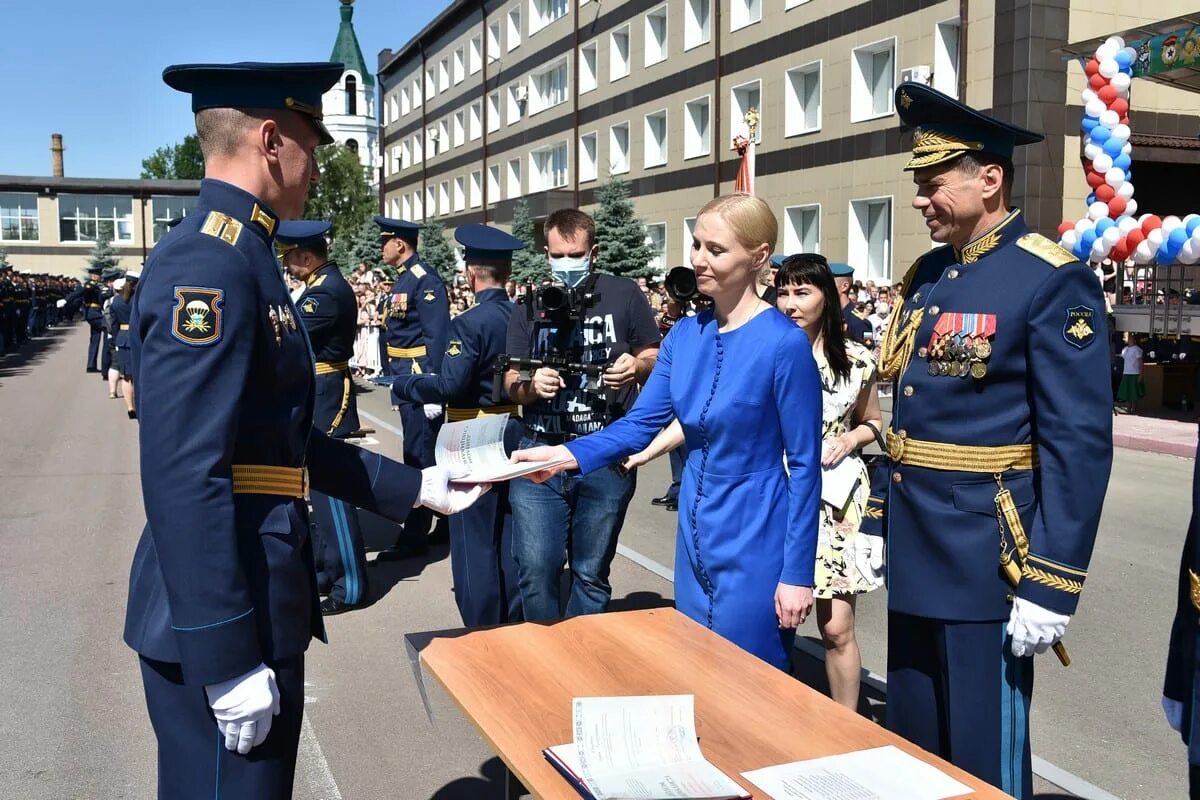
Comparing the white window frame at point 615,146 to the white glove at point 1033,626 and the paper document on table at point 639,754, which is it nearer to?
the white glove at point 1033,626

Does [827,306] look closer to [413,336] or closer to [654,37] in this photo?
[413,336]

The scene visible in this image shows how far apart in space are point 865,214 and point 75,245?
70.0m

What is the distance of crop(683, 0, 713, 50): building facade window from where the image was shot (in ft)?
99.6

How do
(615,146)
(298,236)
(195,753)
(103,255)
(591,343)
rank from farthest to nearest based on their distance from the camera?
(103,255), (615,146), (298,236), (591,343), (195,753)

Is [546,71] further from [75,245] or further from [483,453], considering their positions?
[75,245]

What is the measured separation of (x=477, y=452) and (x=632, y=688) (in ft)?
3.07

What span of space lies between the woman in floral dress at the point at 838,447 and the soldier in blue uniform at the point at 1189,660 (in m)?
1.62

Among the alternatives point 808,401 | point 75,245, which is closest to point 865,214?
point 808,401

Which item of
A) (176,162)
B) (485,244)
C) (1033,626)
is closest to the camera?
(1033,626)

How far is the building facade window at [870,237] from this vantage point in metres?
24.0

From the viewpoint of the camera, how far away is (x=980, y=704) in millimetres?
3070

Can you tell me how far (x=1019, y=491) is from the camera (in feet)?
10.0

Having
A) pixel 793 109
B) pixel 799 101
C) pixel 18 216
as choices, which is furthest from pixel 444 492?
pixel 18 216

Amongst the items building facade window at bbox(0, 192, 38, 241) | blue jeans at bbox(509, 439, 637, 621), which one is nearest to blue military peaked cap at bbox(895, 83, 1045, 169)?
blue jeans at bbox(509, 439, 637, 621)
